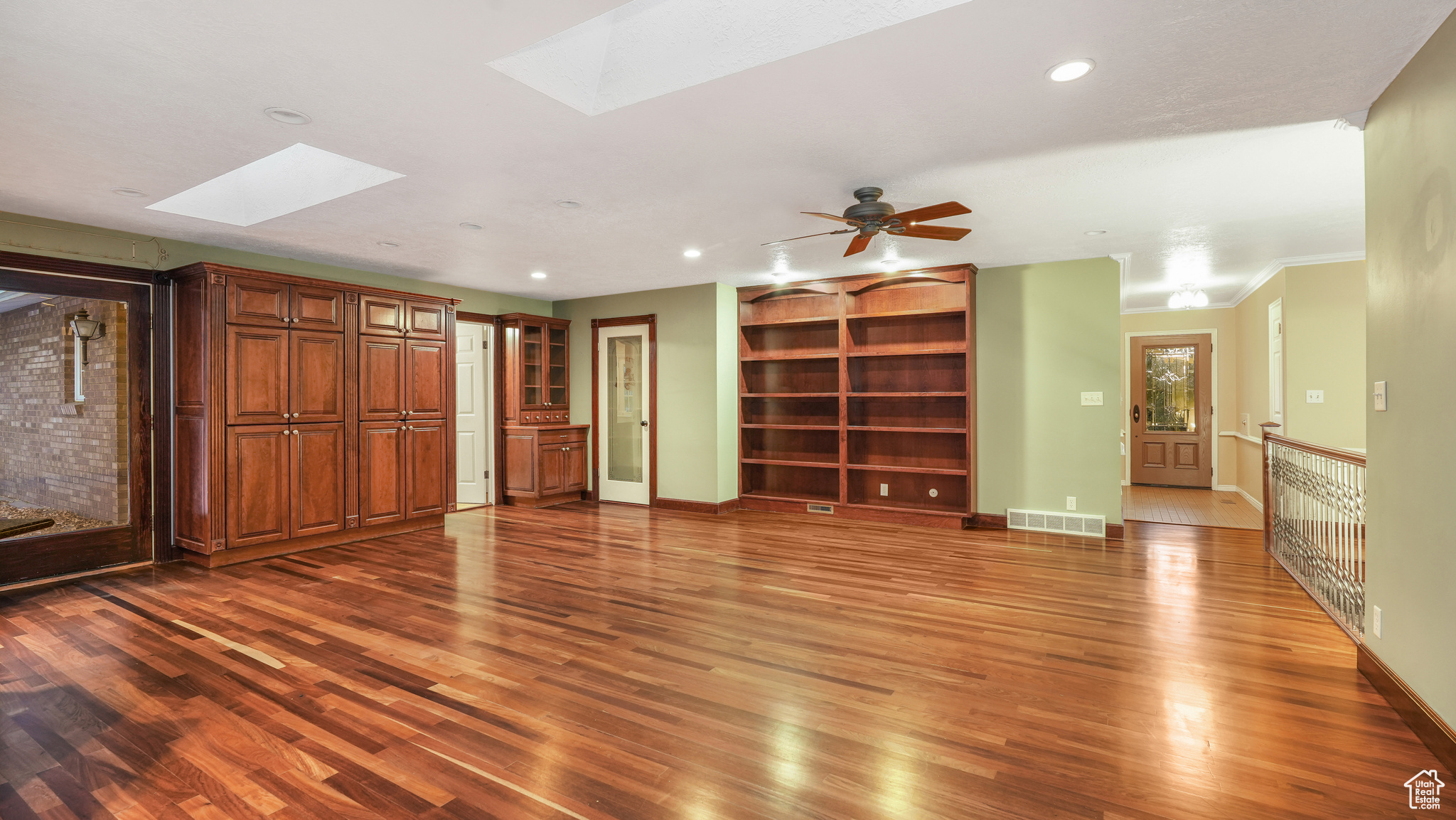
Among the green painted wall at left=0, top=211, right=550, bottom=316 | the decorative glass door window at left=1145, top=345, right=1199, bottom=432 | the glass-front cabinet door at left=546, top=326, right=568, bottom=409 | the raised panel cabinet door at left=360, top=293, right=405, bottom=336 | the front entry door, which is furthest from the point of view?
the decorative glass door window at left=1145, top=345, right=1199, bottom=432

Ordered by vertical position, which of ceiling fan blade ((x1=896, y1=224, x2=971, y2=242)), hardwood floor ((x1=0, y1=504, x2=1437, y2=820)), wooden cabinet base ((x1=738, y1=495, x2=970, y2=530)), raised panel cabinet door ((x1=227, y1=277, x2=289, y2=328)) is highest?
ceiling fan blade ((x1=896, y1=224, x2=971, y2=242))

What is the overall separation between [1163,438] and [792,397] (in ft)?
18.5

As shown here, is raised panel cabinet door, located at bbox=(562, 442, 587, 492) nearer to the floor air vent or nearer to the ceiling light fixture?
the floor air vent


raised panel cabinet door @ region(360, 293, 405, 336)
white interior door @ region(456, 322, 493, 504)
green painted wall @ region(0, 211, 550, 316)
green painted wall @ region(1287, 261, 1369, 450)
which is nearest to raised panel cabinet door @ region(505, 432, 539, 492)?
white interior door @ region(456, 322, 493, 504)

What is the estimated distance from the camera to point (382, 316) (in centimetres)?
580

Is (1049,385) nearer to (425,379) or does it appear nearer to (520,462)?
(520,462)

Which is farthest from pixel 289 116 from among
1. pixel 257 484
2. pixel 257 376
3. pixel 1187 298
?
pixel 1187 298

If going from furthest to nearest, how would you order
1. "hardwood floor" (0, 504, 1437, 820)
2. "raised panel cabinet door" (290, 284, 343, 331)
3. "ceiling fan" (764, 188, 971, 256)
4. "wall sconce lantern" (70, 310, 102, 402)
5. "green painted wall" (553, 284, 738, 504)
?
"green painted wall" (553, 284, 738, 504) → "raised panel cabinet door" (290, 284, 343, 331) → "wall sconce lantern" (70, 310, 102, 402) → "ceiling fan" (764, 188, 971, 256) → "hardwood floor" (0, 504, 1437, 820)

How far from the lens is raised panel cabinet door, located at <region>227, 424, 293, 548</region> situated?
488cm

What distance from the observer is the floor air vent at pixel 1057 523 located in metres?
5.89

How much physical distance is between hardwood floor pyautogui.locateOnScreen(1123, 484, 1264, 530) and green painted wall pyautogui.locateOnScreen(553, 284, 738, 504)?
3991mm

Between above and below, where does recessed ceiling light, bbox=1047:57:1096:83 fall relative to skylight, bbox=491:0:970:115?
below

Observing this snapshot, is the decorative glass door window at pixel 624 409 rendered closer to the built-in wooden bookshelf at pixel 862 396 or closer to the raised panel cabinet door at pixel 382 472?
the built-in wooden bookshelf at pixel 862 396

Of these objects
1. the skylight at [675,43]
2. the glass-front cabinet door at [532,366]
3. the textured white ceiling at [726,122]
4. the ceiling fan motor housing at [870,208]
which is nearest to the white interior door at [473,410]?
the glass-front cabinet door at [532,366]
